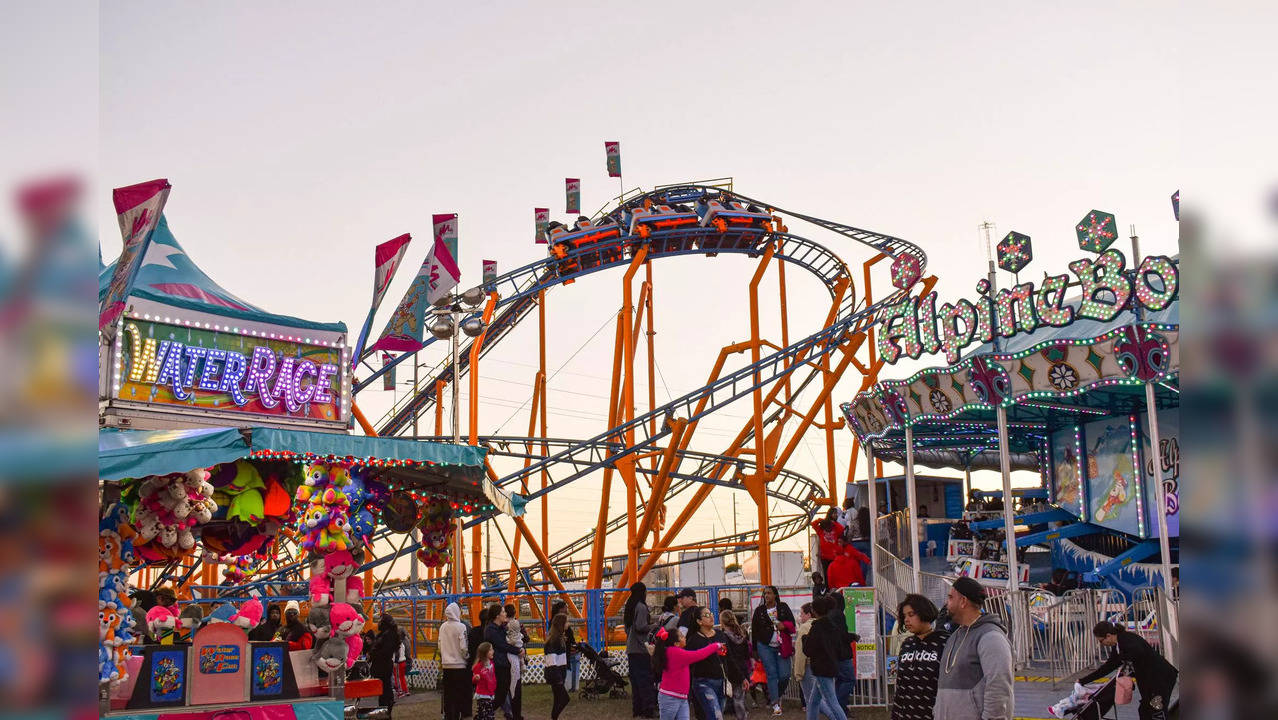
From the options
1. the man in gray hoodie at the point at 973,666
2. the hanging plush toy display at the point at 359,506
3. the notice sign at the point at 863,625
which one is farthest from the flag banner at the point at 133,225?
the notice sign at the point at 863,625

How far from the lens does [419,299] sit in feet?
56.9

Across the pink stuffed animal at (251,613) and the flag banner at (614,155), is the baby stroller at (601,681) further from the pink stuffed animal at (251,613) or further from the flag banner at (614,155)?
the flag banner at (614,155)

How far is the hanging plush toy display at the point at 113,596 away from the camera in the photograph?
906 centimetres

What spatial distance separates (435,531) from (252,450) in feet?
17.3

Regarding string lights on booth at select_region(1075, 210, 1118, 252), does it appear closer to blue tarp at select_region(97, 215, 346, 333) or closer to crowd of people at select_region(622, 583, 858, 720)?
crowd of people at select_region(622, 583, 858, 720)

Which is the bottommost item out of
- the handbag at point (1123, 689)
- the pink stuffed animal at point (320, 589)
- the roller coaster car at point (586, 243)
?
the handbag at point (1123, 689)

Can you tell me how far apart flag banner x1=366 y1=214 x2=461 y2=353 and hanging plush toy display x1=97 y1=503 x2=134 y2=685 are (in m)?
7.43

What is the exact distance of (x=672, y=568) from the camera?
103 feet

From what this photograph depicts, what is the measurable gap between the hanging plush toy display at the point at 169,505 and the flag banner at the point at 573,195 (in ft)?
51.7

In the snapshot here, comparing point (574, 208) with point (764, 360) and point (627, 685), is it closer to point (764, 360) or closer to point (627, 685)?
point (764, 360)

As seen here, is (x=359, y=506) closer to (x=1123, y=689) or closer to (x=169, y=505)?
(x=169, y=505)

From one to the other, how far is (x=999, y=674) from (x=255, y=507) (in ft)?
30.1

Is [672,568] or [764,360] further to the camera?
[672,568]
